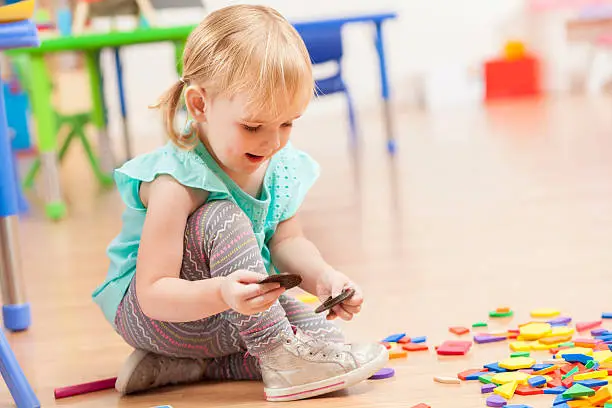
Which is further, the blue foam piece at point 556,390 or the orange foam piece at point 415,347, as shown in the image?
the orange foam piece at point 415,347

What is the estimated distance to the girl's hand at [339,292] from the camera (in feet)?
3.79

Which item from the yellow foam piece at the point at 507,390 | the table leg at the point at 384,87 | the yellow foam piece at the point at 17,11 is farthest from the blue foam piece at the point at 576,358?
the table leg at the point at 384,87

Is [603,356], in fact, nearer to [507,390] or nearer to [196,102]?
[507,390]

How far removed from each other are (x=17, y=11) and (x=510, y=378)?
787 millimetres

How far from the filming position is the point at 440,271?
5.94 ft

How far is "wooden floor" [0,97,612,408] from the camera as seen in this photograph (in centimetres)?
128

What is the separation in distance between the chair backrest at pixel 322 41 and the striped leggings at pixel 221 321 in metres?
2.37

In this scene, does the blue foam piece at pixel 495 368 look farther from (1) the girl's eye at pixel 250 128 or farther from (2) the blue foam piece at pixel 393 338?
(1) the girl's eye at pixel 250 128

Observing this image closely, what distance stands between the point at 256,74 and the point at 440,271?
82cm

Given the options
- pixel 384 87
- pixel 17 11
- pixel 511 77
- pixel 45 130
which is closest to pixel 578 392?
pixel 17 11

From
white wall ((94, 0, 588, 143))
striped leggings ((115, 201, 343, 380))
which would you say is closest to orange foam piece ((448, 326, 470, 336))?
striped leggings ((115, 201, 343, 380))

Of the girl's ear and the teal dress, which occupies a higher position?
the girl's ear

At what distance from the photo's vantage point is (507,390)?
112 centimetres

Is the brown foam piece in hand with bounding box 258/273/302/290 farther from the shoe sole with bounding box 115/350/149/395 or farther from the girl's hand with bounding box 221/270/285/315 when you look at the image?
the shoe sole with bounding box 115/350/149/395
